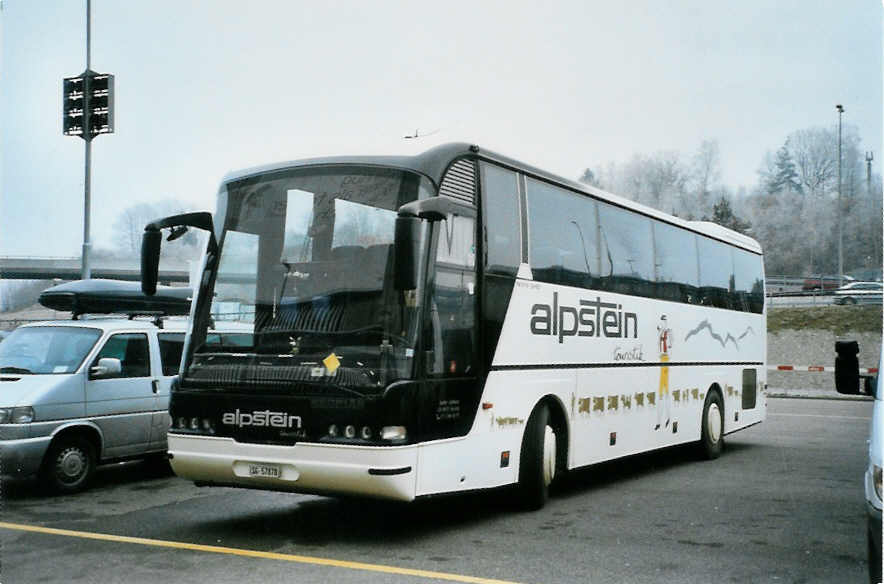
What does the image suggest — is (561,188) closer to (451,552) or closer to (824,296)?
(451,552)

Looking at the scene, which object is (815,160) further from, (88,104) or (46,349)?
(46,349)

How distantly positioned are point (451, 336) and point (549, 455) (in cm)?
233

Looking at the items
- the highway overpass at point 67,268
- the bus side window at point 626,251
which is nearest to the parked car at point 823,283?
the highway overpass at point 67,268

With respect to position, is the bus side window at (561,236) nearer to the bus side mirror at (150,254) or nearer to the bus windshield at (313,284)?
the bus windshield at (313,284)

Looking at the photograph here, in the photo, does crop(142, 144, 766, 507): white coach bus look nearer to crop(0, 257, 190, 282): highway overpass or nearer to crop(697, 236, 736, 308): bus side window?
crop(697, 236, 736, 308): bus side window

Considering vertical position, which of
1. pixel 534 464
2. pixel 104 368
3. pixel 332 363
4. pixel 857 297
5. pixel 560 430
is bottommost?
pixel 534 464

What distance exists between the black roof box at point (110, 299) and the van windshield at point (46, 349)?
4.68ft

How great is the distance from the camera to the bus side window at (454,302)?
8.66m

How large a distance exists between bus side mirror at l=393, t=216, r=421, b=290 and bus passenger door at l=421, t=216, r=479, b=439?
2.62ft

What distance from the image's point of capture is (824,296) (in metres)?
51.5

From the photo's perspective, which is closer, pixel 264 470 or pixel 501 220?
pixel 264 470

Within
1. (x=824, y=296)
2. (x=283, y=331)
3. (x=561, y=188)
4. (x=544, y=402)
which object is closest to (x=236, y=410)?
(x=283, y=331)

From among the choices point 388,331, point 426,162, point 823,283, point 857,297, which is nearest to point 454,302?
point 388,331

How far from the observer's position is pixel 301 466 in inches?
326
